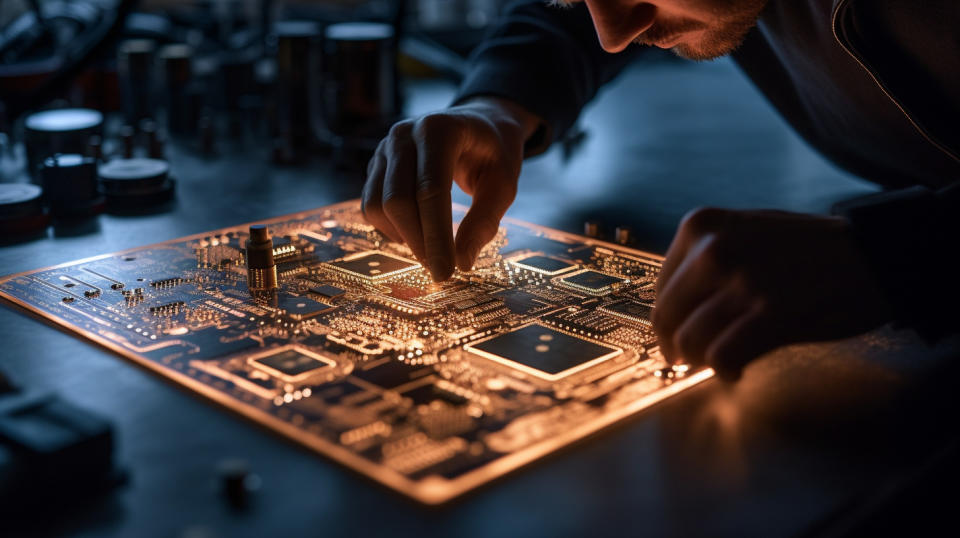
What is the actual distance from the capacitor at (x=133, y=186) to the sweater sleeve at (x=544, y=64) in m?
0.57

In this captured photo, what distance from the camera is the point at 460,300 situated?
1.09 metres

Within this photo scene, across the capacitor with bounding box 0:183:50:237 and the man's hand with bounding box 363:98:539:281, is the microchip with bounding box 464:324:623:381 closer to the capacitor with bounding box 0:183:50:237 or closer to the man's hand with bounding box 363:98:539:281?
the man's hand with bounding box 363:98:539:281

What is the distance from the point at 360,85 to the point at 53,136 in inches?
25.3

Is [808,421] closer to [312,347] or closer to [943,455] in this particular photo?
[943,455]

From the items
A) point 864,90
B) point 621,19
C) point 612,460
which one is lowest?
point 612,460

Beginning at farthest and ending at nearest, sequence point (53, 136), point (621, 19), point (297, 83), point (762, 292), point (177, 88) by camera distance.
Answer: point (177, 88) → point (297, 83) → point (53, 136) → point (621, 19) → point (762, 292)

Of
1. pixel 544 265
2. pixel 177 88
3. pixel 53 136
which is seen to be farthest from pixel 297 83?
pixel 544 265

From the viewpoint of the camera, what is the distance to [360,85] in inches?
77.7

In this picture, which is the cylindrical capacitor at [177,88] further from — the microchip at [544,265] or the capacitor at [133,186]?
the microchip at [544,265]

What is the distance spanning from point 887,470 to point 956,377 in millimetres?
226

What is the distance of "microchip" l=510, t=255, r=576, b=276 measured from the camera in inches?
47.8

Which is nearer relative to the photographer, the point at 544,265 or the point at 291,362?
the point at 291,362

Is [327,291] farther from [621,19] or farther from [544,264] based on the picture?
[621,19]

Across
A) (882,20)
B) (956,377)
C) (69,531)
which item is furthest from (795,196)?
(69,531)
